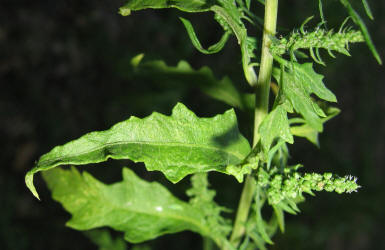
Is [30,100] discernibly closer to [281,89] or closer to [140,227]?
[140,227]

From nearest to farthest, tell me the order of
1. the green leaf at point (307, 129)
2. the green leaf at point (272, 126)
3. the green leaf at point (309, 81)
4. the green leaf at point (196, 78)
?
the green leaf at point (272, 126) < the green leaf at point (309, 81) < the green leaf at point (307, 129) < the green leaf at point (196, 78)

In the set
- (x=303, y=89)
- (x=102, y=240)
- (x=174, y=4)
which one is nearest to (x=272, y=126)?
(x=303, y=89)

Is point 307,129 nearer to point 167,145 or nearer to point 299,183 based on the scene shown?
point 299,183

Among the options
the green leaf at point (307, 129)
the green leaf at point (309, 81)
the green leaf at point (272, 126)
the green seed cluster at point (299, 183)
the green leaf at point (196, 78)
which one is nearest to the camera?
the green leaf at point (272, 126)

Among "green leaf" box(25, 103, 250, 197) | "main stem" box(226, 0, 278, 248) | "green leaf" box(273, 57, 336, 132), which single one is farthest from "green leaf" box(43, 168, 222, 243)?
"green leaf" box(273, 57, 336, 132)

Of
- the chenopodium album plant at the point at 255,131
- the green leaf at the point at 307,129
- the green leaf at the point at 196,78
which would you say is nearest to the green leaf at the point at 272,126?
the chenopodium album plant at the point at 255,131

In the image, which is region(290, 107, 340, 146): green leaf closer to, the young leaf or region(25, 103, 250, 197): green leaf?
region(25, 103, 250, 197): green leaf

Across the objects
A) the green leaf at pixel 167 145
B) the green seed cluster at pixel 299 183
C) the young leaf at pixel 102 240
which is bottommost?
the young leaf at pixel 102 240

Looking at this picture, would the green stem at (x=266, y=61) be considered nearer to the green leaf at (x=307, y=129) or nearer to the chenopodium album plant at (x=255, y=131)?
the chenopodium album plant at (x=255, y=131)
